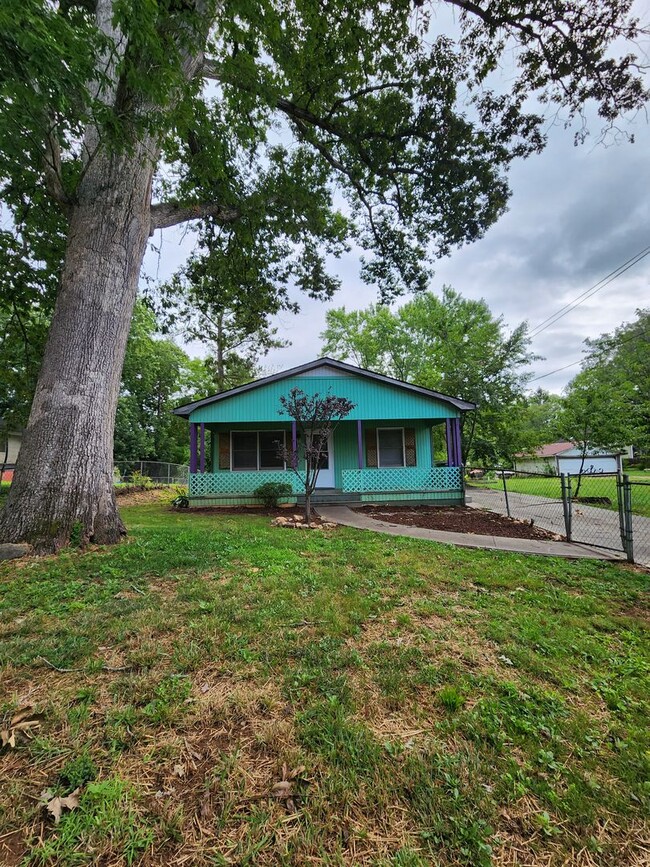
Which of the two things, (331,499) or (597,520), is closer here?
(597,520)

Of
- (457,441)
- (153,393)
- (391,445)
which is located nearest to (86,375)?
(391,445)

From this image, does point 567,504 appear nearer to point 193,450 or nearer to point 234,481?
point 234,481

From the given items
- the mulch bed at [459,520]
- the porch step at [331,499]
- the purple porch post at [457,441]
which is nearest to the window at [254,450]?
the porch step at [331,499]

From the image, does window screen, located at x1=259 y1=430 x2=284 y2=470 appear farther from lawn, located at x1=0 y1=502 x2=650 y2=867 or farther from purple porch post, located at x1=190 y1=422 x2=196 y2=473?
lawn, located at x1=0 y1=502 x2=650 y2=867

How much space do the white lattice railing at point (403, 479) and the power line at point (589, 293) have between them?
35.8 feet

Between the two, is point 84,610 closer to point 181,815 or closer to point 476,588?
point 181,815

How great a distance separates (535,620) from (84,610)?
3684 mm

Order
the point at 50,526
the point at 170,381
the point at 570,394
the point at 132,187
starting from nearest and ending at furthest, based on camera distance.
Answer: the point at 50,526
the point at 132,187
the point at 570,394
the point at 170,381

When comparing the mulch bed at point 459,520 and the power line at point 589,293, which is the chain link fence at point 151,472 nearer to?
the mulch bed at point 459,520

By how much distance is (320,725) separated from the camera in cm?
171

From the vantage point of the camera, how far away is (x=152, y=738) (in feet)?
5.24

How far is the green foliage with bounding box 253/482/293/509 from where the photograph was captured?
37.2ft

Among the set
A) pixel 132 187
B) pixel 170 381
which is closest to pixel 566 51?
pixel 132 187

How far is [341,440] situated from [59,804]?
12.5 meters
